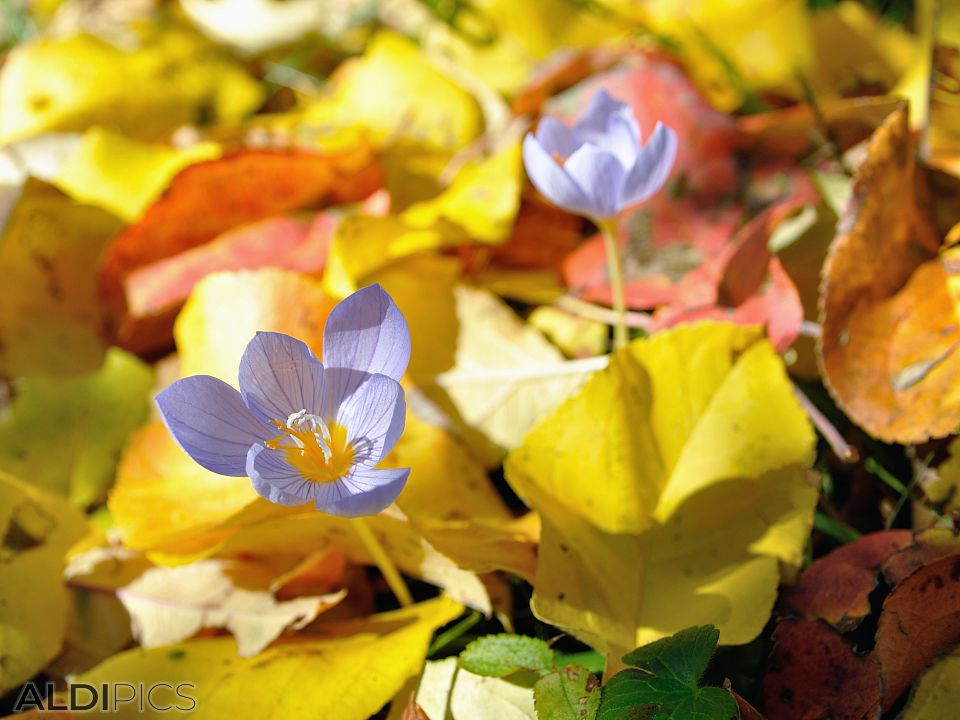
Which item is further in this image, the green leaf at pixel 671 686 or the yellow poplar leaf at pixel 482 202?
the yellow poplar leaf at pixel 482 202

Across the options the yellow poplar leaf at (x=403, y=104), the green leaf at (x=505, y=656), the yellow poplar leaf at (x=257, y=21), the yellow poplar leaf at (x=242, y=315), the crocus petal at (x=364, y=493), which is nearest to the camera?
the crocus petal at (x=364, y=493)

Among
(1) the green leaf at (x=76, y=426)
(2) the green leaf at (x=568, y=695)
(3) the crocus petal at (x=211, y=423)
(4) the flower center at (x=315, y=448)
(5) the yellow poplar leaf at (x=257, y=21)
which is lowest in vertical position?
(1) the green leaf at (x=76, y=426)

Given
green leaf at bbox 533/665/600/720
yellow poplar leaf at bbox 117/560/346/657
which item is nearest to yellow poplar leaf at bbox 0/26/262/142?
yellow poplar leaf at bbox 117/560/346/657

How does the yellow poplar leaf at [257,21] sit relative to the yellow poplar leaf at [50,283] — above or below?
above

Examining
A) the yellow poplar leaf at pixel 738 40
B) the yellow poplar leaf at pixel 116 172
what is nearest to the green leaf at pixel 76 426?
the yellow poplar leaf at pixel 116 172

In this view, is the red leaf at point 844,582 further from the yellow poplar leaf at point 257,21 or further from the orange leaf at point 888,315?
the yellow poplar leaf at point 257,21

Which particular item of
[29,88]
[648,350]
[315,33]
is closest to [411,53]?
[315,33]

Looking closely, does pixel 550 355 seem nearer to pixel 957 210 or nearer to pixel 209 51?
pixel 957 210
